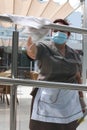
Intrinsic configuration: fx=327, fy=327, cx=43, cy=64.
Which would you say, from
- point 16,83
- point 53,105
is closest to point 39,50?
point 53,105

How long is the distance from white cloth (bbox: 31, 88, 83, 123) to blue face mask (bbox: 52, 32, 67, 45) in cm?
29

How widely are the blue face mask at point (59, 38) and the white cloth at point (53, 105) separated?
0.96ft

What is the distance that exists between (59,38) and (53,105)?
1.34 ft

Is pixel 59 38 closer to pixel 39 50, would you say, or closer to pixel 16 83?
pixel 39 50

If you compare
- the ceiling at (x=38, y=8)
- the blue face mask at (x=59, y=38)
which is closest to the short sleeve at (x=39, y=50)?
the blue face mask at (x=59, y=38)

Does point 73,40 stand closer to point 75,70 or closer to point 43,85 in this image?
point 75,70

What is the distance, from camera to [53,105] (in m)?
2.00

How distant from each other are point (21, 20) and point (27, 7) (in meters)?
3.78

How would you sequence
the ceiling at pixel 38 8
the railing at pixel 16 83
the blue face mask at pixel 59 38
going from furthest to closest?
the ceiling at pixel 38 8 → the blue face mask at pixel 59 38 → the railing at pixel 16 83

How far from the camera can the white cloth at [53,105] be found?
197cm

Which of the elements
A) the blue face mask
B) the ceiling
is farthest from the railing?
the ceiling

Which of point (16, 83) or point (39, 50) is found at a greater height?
point (39, 50)

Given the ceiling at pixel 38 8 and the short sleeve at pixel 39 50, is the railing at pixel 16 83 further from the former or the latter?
A: the ceiling at pixel 38 8

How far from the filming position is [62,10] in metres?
5.26
